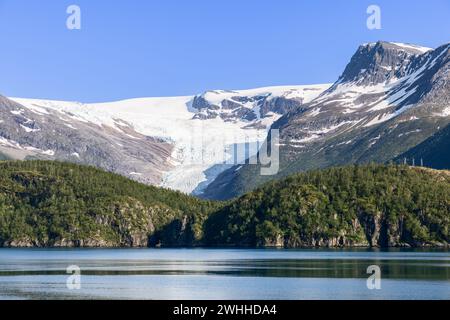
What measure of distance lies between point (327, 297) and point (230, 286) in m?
24.6

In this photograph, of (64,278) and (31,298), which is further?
(64,278)

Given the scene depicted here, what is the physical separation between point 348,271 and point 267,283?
33.1 meters

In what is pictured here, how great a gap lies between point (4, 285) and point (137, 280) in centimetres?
2672

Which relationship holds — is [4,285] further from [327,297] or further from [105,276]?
[327,297]

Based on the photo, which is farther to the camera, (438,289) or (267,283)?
(267,283)
